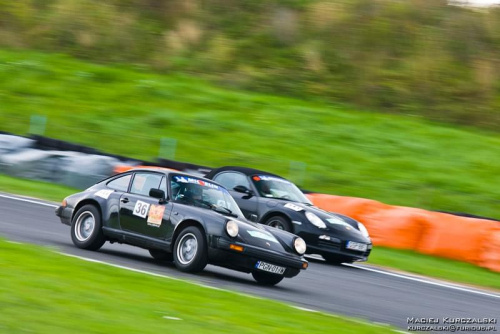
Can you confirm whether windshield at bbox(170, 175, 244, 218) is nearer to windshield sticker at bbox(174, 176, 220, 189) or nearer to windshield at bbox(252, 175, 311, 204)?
windshield sticker at bbox(174, 176, 220, 189)

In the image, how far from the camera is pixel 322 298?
30.8 ft

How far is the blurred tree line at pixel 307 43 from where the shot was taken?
3044cm

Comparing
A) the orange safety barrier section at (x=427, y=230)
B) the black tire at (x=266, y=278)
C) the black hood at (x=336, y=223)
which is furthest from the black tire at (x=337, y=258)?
the black tire at (x=266, y=278)

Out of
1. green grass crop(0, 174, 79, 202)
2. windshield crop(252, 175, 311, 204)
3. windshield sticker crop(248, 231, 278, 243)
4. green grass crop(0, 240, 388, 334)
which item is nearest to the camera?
green grass crop(0, 240, 388, 334)

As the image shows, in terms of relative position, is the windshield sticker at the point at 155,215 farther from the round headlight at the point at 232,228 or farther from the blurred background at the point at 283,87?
the blurred background at the point at 283,87

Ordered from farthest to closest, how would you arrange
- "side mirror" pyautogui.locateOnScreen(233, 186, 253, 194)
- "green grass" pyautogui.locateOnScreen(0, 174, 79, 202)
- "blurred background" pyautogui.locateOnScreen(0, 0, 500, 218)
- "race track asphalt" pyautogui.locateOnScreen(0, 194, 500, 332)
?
1. "blurred background" pyautogui.locateOnScreen(0, 0, 500, 218)
2. "green grass" pyautogui.locateOnScreen(0, 174, 79, 202)
3. "side mirror" pyautogui.locateOnScreen(233, 186, 253, 194)
4. "race track asphalt" pyautogui.locateOnScreen(0, 194, 500, 332)

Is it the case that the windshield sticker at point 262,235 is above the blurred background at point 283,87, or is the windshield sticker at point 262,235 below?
below

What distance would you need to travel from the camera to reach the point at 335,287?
10.6 metres

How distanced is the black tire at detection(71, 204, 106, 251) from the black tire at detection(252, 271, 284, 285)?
212 cm

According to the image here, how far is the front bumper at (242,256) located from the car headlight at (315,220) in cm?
366

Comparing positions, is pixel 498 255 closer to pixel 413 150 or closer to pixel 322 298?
pixel 322 298

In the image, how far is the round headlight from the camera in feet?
31.3

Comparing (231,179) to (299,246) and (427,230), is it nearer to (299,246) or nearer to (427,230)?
(427,230)

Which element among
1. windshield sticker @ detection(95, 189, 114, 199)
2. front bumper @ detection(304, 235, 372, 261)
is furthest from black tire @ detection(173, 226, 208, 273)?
front bumper @ detection(304, 235, 372, 261)
